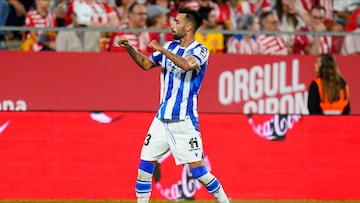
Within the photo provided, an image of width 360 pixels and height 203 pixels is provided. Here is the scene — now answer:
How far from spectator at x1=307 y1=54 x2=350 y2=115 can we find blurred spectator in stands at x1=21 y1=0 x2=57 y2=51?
4.18m

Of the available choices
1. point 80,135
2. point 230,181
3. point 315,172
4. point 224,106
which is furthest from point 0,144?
point 224,106

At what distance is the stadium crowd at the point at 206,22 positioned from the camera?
1680 centimetres

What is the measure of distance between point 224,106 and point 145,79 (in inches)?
54.6

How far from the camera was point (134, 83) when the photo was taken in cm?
1753

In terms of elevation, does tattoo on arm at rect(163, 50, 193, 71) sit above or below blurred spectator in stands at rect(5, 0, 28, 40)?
below

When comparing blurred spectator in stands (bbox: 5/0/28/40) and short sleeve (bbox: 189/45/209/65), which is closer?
→ short sleeve (bbox: 189/45/209/65)

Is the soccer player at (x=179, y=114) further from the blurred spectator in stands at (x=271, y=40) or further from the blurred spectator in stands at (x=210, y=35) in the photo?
the blurred spectator in stands at (x=271, y=40)

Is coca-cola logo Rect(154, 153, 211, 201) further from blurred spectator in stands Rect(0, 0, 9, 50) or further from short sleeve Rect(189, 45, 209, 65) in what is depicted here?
blurred spectator in stands Rect(0, 0, 9, 50)

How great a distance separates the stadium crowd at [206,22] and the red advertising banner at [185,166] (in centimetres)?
329

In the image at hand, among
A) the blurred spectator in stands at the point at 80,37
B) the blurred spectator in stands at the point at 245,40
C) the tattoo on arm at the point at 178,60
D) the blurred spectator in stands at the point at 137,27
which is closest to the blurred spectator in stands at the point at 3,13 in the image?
the blurred spectator in stands at the point at 80,37

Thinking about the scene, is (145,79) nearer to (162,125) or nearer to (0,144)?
(0,144)

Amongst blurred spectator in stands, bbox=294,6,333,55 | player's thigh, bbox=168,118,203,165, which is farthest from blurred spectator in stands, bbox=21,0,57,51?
player's thigh, bbox=168,118,203,165

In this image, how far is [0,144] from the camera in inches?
524

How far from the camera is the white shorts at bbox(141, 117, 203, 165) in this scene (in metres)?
10.7
